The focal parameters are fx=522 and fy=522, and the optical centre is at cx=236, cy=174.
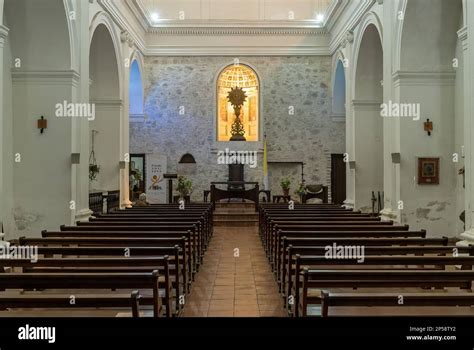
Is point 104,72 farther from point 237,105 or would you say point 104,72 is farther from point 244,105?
point 244,105

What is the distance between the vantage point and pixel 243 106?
19078mm

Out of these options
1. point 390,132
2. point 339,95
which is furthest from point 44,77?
point 339,95

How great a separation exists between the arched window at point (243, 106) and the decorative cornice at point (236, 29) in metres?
1.32

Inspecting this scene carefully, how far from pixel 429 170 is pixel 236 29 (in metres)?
10.4

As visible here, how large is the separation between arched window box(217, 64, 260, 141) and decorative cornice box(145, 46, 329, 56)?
2.15 feet

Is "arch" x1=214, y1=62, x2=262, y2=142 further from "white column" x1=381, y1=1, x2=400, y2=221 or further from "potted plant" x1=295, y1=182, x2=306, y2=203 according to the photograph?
"white column" x1=381, y1=1, x2=400, y2=221

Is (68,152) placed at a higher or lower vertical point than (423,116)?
lower

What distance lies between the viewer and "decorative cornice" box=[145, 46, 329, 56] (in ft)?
59.9

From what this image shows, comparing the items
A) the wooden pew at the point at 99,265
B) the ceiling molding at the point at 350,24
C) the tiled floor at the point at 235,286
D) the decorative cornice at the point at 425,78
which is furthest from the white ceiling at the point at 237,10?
the wooden pew at the point at 99,265

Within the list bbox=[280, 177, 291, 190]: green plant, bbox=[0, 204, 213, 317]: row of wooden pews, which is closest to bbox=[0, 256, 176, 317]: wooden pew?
bbox=[0, 204, 213, 317]: row of wooden pews

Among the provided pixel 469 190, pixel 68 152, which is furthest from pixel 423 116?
pixel 68 152

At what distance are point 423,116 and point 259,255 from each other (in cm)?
418
